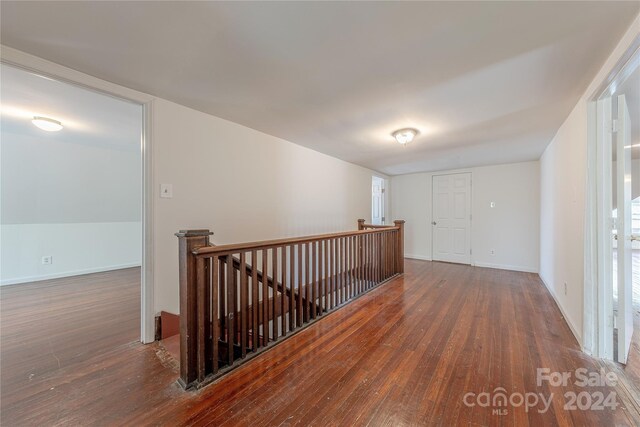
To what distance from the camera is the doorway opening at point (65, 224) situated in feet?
6.68

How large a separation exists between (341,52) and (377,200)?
15.3ft

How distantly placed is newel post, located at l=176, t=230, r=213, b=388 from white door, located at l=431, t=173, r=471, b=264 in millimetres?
5273

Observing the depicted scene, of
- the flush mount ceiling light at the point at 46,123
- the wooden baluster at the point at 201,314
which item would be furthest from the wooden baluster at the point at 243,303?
the flush mount ceiling light at the point at 46,123

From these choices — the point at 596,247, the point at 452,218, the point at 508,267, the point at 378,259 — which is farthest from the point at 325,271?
the point at 508,267

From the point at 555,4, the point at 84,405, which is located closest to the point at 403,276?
the point at 555,4

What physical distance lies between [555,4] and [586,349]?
7.77 ft

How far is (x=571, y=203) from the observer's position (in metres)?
2.29

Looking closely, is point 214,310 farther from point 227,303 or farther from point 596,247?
point 596,247

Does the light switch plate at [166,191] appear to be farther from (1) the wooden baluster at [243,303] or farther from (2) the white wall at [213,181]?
(1) the wooden baluster at [243,303]

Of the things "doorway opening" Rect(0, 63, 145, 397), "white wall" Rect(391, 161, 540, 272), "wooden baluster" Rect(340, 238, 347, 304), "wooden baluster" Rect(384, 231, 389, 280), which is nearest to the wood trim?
"wooden baluster" Rect(340, 238, 347, 304)

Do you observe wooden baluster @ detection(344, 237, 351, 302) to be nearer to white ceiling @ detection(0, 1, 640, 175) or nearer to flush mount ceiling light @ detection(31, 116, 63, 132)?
white ceiling @ detection(0, 1, 640, 175)

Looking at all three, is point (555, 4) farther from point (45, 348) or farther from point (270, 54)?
point (45, 348)

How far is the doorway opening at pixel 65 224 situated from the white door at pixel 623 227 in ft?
12.0

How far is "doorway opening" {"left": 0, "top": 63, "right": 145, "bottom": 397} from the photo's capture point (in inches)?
80.1
